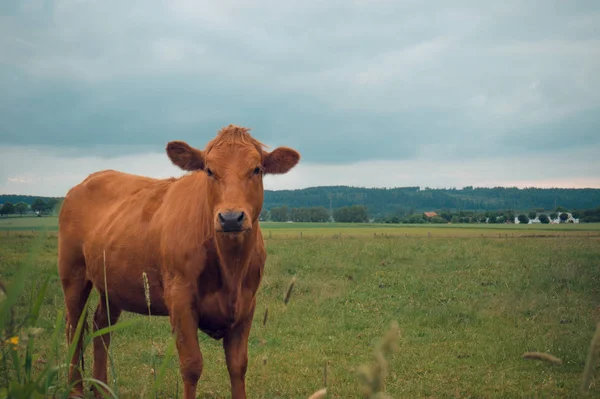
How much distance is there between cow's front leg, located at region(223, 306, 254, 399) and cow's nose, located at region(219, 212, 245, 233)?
1.42 metres

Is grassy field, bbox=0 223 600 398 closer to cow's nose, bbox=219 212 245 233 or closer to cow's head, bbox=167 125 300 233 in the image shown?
cow's nose, bbox=219 212 245 233

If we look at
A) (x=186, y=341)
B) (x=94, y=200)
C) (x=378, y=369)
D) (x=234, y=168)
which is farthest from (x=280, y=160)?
(x=378, y=369)

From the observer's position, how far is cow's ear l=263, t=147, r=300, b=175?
565cm

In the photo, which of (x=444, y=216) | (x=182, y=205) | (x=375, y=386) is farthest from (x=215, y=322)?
(x=444, y=216)

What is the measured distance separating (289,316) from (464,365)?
487 cm

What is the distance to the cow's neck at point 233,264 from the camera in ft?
16.8

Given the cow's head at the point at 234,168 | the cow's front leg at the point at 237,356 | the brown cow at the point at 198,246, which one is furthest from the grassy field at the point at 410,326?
the cow's head at the point at 234,168

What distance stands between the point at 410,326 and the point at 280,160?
7.75 metres

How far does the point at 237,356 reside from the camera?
543 centimetres

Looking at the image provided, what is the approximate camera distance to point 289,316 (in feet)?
42.4

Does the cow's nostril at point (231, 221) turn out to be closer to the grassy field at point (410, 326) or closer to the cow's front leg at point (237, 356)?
the grassy field at point (410, 326)

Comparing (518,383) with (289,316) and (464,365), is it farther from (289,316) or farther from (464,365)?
(289,316)

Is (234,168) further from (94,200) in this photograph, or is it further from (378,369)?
(378,369)

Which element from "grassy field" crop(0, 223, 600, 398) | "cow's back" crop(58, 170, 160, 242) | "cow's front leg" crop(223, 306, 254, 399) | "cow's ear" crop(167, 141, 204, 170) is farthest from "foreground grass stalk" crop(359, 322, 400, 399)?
"cow's back" crop(58, 170, 160, 242)
